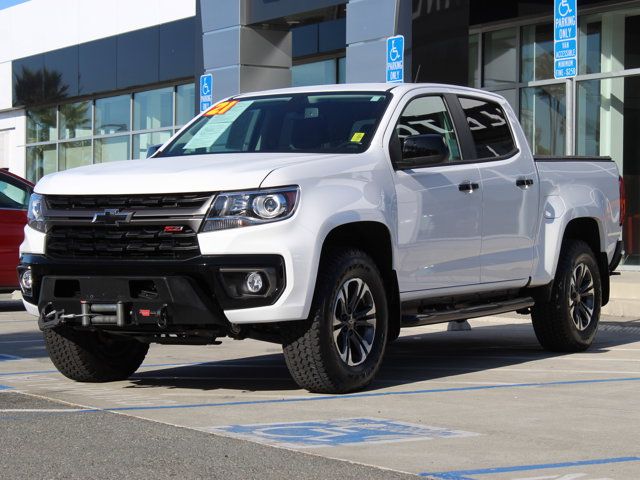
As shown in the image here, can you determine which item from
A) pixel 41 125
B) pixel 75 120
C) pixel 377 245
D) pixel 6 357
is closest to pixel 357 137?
pixel 377 245

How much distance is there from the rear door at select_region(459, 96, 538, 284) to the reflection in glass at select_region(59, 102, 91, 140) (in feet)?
Answer: 83.1

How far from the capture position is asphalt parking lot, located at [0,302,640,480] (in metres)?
5.48

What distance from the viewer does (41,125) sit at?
3612 centimetres

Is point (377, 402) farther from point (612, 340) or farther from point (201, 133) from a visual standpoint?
point (612, 340)

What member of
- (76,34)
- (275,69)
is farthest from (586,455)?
(76,34)

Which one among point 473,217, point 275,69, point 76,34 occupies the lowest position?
point 473,217

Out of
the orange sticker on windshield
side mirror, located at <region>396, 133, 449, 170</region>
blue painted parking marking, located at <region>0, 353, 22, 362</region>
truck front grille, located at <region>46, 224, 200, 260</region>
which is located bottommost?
blue painted parking marking, located at <region>0, 353, 22, 362</region>

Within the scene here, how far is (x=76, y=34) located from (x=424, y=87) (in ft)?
82.5

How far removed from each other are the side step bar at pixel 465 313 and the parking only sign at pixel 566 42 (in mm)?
5002

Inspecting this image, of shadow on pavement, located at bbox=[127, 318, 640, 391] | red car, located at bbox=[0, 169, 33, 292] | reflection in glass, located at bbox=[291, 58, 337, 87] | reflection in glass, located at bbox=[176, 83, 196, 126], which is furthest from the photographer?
reflection in glass, located at bbox=[176, 83, 196, 126]

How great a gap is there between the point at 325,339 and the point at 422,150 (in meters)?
1.60

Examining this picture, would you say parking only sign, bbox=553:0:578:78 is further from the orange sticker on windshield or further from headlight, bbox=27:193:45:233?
headlight, bbox=27:193:45:233

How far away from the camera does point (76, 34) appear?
108 feet

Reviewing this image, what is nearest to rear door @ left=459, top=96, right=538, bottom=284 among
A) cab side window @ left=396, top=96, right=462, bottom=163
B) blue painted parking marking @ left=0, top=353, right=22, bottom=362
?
cab side window @ left=396, top=96, right=462, bottom=163
